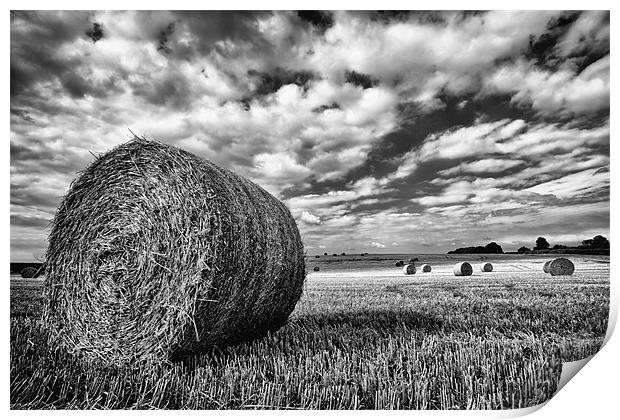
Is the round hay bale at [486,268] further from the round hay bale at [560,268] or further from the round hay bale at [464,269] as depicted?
the round hay bale at [560,268]

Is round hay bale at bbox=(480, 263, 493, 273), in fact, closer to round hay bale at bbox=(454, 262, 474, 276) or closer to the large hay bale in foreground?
round hay bale at bbox=(454, 262, 474, 276)

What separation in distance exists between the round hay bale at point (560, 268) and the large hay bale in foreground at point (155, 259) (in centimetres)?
950

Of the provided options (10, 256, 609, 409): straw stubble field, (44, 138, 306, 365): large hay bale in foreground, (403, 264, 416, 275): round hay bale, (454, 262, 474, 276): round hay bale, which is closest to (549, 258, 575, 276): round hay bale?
(454, 262, 474, 276): round hay bale

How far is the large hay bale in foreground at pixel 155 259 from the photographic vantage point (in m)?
3.12

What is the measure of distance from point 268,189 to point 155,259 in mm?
1827

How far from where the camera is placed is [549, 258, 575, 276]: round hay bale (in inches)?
435

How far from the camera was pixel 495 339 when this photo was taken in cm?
382

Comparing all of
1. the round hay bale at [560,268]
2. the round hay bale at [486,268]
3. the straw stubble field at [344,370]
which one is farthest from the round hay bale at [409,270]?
the straw stubble field at [344,370]

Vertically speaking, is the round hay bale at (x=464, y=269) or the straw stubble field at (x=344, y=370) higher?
the round hay bale at (x=464, y=269)

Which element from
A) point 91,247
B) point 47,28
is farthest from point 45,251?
point 47,28

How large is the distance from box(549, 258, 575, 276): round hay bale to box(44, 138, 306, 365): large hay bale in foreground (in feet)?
31.2
